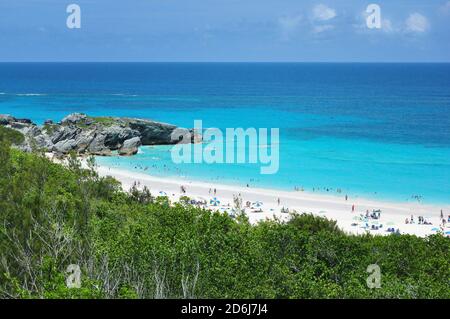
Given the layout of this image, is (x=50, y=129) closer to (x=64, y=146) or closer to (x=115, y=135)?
(x=64, y=146)

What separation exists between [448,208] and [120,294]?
38158mm

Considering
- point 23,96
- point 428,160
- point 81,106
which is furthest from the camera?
point 23,96

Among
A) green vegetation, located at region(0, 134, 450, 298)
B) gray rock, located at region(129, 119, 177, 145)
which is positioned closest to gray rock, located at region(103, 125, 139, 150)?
gray rock, located at region(129, 119, 177, 145)

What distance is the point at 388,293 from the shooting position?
13414mm

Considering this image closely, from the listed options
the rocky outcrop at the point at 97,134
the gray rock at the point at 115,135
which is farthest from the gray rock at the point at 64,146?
the gray rock at the point at 115,135

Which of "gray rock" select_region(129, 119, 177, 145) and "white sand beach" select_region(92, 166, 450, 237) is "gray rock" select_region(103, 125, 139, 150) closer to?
"gray rock" select_region(129, 119, 177, 145)

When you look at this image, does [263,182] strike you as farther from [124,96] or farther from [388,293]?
[124,96]

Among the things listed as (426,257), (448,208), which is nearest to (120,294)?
(426,257)

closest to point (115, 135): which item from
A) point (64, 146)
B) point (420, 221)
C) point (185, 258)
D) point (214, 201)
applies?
point (64, 146)

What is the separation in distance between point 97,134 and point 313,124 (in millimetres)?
37033

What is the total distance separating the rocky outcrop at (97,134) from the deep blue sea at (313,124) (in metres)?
2.52

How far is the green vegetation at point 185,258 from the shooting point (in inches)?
546

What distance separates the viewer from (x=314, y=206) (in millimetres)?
44875

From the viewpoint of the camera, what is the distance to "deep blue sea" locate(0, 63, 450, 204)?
54094 mm
